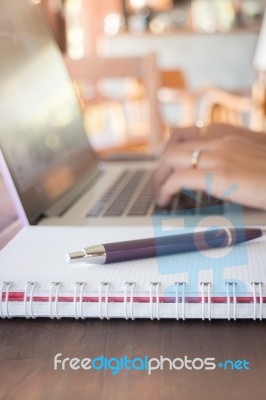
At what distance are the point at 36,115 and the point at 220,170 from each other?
232 mm

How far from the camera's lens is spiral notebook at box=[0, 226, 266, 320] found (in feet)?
1.14

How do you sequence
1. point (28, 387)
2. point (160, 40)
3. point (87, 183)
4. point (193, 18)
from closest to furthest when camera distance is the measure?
point (28, 387) < point (87, 183) < point (160, 40) < point (193, 18)

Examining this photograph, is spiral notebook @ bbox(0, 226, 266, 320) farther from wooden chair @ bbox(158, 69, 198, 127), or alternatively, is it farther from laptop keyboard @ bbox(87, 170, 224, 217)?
wooden chair @ bbox(158, 69, 198, 127)

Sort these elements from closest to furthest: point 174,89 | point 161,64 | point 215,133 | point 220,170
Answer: point 220,170 < point 215,133 < point 174,89 < point 161,64

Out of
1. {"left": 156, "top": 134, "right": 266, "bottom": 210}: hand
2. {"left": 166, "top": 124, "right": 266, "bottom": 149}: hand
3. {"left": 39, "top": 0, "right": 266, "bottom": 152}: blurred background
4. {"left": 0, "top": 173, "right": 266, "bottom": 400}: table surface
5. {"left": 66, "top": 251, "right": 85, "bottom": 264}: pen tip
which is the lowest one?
{"left": 39, "top": 0, "right": 266, "bottom": 152}: blurred background

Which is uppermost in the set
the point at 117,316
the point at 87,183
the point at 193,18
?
the point at 117,316

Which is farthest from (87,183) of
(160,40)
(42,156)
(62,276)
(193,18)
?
(193,18)

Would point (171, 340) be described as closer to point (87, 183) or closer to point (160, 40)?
point (87, 183)

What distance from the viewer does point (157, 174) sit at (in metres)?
0.66

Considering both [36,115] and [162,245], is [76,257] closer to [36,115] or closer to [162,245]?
[162,245]

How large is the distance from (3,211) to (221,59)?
11.8 ft

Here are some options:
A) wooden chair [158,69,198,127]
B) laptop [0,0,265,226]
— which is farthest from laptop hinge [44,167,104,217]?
wooden chair [158,69,198,127]

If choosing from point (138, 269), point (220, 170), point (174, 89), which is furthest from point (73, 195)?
point (174, 89)

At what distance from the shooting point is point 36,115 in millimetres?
645
